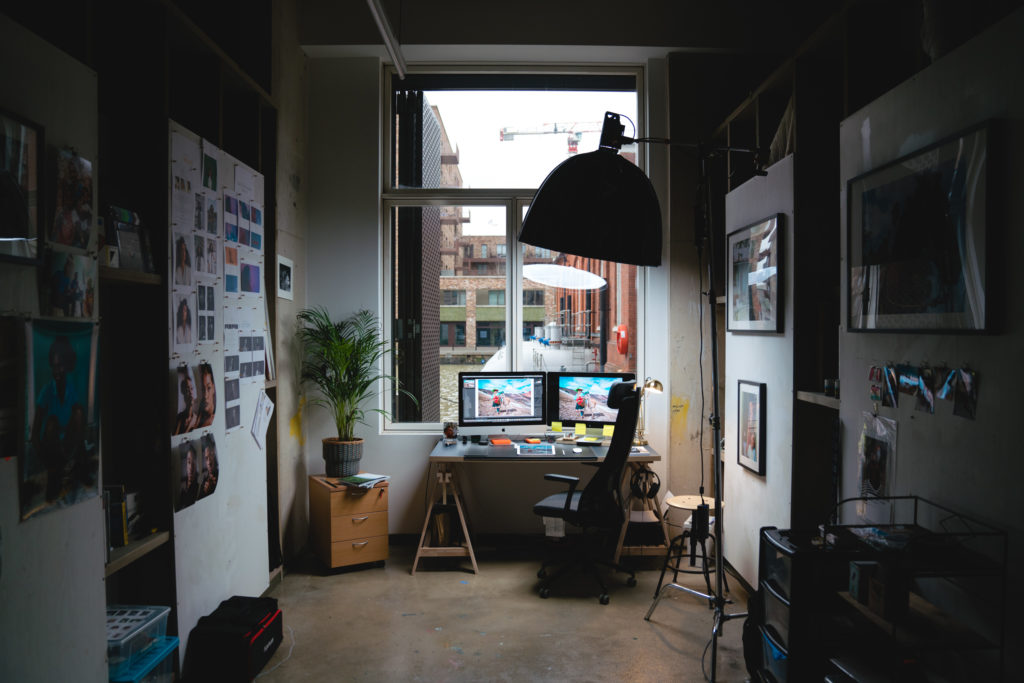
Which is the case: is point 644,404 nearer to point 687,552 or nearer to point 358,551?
point 687,552

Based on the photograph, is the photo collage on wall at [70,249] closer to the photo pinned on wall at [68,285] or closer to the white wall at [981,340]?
the photo pinned on wall at [68,285]

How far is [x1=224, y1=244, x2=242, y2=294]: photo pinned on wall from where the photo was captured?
3.20 metres

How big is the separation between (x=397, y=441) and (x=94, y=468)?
8.67 feet

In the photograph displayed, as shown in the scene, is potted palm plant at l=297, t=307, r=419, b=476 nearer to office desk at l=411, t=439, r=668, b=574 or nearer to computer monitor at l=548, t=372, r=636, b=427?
office desk at l=411, t=439, r=668, b=574

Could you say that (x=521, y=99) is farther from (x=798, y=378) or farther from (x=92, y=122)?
(x=92, y=122)

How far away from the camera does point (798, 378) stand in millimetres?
3150

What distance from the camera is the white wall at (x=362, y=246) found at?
183 inches

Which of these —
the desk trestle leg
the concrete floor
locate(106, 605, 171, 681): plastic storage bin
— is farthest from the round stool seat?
locate(106, 605, 171, 681): plastic storage bin

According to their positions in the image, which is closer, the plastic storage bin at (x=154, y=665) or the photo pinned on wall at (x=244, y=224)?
the plastic storage bin at (x=154, y=665)

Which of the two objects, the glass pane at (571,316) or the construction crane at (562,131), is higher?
the construction crane at (562,131)

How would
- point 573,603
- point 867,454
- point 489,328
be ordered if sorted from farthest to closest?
point 489,328, point 573,603, point 867,454

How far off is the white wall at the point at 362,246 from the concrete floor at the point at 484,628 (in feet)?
1.75

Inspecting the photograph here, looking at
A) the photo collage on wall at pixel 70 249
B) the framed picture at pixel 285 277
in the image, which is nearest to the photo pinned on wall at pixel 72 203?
the photo collage on wall at pixel 70 249

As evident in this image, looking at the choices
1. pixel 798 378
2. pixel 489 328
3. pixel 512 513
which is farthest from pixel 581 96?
pixel 512 513
